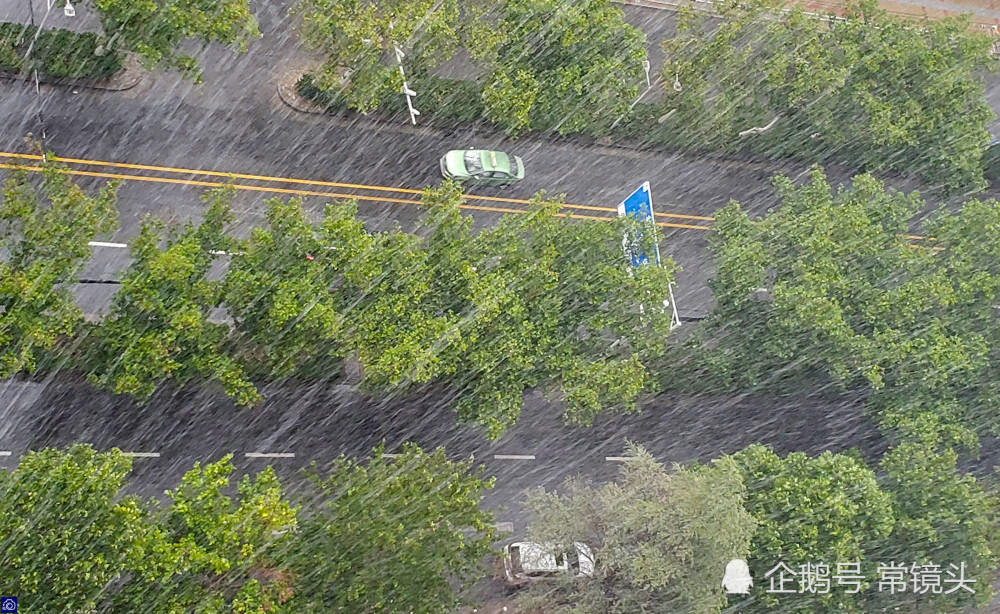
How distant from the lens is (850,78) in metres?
27.8

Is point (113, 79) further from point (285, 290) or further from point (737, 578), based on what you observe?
point (737, 578)

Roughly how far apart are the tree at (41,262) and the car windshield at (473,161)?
10994 mm

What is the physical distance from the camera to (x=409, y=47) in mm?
26281

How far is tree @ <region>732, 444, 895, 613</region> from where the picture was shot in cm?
2034

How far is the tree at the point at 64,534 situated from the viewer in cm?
1552

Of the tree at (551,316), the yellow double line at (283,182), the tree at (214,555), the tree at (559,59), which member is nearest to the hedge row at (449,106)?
the tree at (559,59)

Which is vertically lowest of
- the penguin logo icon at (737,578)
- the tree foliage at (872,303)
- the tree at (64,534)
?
the penguin logo icon at (737,578)

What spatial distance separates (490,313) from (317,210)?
8.19 meters

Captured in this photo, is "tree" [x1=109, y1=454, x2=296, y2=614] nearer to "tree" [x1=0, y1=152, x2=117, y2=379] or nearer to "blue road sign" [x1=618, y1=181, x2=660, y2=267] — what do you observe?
"tree" [x1=0, y1=152, x2=117, y2=379]

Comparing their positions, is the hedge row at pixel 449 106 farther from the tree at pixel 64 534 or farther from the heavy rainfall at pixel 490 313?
the tree at pixel 64 534

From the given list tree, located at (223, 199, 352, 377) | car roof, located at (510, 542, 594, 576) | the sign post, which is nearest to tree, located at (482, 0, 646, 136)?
the sign post

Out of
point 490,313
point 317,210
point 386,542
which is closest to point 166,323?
point 386,542

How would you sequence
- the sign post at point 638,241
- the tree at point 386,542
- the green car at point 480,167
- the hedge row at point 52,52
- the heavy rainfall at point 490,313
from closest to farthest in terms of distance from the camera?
the tree at point 386,542
the heavy rainfall at point 490,313
the sign post at point 638,241
the hedge row at point 52,52
the green car at point 480,167

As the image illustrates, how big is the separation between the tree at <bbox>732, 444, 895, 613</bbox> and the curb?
66.4 feet
